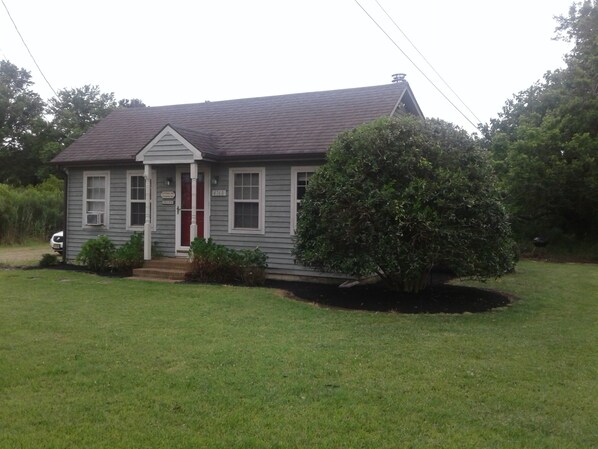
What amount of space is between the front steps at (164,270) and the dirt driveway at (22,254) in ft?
14.6

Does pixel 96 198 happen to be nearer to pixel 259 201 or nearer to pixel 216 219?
pixel 216 219

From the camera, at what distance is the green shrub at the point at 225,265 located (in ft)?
39.5

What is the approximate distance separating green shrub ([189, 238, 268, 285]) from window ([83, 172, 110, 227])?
4.42 metres

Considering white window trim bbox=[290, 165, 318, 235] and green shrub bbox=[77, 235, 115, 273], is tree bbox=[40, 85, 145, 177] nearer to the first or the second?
green shrub bbox=[77, 235, 115, 273]

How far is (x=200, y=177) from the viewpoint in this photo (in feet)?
45.8

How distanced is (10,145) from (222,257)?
33841mm

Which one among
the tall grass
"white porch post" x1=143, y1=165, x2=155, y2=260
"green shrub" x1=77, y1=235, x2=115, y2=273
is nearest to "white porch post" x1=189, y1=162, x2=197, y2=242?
"white porch post" x1=143, y1=165, x2=155, y2=260

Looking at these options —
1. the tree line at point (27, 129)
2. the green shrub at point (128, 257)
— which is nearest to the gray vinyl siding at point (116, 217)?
the green shrub at point (128, 257)

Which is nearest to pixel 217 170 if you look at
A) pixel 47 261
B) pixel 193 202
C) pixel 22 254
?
pixel 193 202

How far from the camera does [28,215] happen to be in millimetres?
23531

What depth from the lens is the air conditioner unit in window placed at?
1526 centimetres

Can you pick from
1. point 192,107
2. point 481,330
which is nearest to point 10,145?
point 192,107

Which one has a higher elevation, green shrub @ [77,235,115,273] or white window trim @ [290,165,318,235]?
white window trim @ [290,165,318,235]

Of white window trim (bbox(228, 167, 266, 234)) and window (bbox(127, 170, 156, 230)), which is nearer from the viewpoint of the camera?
white window trim (bbox(228, 167, 266, 234))
